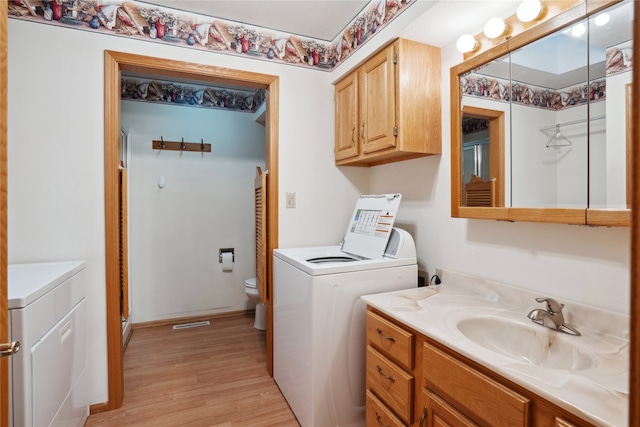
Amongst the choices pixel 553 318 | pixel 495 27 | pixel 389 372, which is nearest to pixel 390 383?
pixel 389 372

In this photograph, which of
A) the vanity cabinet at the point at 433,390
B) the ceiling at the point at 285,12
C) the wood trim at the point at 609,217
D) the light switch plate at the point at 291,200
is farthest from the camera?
the light switch plate at the point at 291,200

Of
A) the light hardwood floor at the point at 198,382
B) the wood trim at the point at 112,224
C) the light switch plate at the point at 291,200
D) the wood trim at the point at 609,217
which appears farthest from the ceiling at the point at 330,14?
the light hardwood floor at the point at 198,382

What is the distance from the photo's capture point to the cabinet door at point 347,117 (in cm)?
216

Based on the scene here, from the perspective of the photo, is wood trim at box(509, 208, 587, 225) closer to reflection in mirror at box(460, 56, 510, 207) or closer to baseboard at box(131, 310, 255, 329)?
reflection in mirror at box(460, 56, 510, 207)

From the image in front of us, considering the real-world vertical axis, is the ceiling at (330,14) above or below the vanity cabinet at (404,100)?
above

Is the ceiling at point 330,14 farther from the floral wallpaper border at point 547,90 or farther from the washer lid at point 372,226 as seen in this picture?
the washer lid at point 372,226

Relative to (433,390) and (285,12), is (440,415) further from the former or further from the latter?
(285,12)

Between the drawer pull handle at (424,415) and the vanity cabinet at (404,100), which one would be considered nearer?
the drawer pull handle at (424,415)

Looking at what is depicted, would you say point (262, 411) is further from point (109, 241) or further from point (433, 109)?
point (433, 109)

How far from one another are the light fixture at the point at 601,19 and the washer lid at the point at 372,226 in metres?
1.10

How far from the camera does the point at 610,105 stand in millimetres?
1051

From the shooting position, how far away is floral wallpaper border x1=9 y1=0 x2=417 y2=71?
5.82 feet

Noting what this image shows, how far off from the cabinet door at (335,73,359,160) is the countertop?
1.05 meters

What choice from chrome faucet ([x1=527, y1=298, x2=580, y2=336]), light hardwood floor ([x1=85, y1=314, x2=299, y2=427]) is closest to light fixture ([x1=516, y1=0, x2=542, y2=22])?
chrome faucet ([x1=527, y1=298, x2=580, y2=336])
